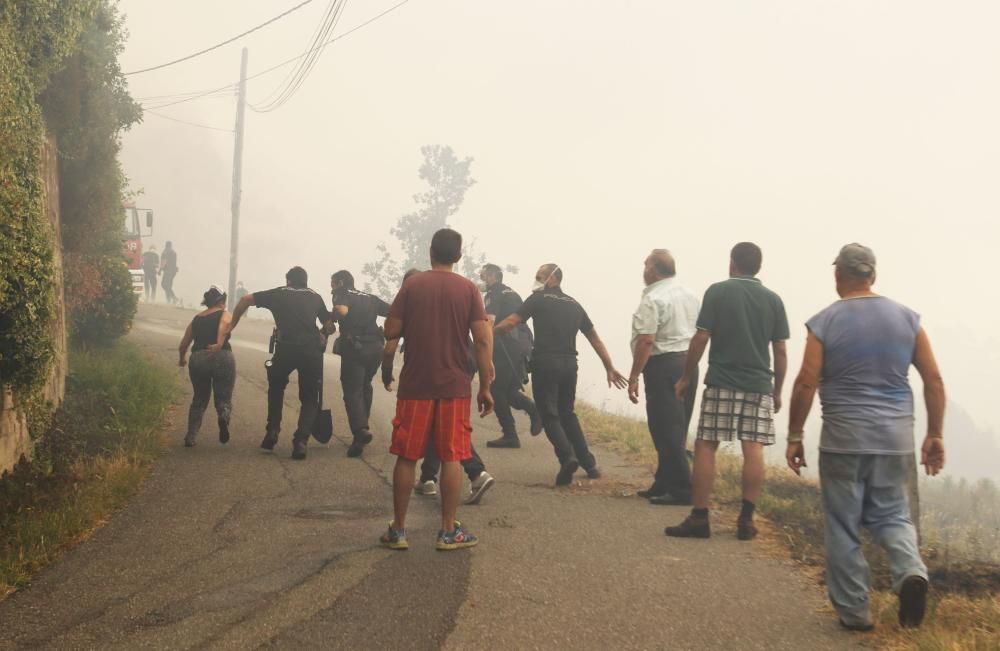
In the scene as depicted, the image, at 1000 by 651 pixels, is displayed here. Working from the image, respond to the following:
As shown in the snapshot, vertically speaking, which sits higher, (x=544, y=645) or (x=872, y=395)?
(x=872, y=395)

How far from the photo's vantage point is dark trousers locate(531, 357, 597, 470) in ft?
29.9

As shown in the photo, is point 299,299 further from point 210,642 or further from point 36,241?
point 210,642

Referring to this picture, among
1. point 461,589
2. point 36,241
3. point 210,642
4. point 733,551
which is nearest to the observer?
point 210,642

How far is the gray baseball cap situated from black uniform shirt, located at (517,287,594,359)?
13.2 feet

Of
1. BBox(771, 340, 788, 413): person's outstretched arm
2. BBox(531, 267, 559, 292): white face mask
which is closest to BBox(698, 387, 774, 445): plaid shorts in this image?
BBox(771, 340, 788, 413): person's outstretched arm

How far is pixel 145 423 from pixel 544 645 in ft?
25.0

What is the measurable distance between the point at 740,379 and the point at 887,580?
1.70 meters

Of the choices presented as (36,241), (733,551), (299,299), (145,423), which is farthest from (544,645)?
(145,423)

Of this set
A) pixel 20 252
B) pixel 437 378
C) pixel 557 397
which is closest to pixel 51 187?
pixel 20 252

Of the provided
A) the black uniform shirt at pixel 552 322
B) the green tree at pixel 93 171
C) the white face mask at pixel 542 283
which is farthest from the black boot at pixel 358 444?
the green tree at pixel 93 171

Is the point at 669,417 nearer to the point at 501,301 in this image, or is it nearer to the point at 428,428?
the point at 428,428

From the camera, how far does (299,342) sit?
1024cm

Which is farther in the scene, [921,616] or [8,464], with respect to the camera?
[8,464]

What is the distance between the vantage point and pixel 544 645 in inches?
180
